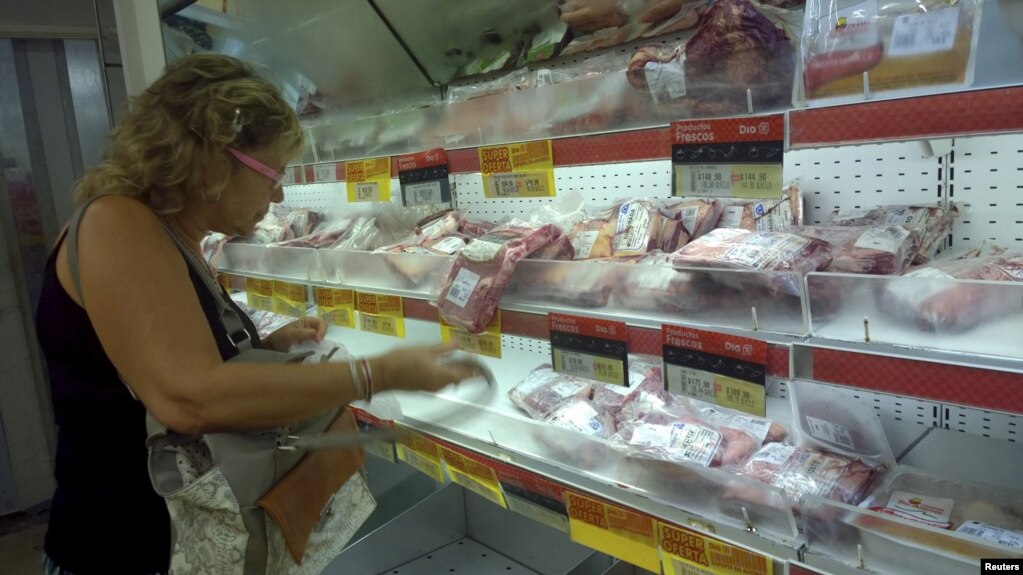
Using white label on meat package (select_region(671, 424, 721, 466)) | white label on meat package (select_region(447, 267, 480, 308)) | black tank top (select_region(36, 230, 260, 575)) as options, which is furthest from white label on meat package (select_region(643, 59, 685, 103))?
black tank top (select_region(36, 230, 260, 575))

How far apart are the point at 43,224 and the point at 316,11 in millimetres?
2521

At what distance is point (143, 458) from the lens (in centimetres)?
130

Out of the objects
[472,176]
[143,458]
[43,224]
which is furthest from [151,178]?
[43,224]

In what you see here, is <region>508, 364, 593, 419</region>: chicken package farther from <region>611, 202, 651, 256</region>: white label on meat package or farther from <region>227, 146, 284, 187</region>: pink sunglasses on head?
<region>227, 146, 284, 187</region>: pink sunglasses on head

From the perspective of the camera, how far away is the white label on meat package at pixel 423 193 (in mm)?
1703

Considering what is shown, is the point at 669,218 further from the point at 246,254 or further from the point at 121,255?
the point at 246,254

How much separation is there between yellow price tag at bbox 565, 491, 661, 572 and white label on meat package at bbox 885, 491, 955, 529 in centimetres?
42

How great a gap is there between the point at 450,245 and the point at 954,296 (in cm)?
118

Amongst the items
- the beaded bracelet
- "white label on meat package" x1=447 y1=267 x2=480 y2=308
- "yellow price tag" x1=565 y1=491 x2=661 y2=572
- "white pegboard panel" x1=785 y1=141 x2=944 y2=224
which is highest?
"white pegboard panel" x1=785 y1=141 x2=944 y2=224

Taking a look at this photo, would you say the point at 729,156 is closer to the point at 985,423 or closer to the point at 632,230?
the point at 632,230

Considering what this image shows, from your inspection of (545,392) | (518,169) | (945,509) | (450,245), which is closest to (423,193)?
(450,245)

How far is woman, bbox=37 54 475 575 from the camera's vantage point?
1.04 metres

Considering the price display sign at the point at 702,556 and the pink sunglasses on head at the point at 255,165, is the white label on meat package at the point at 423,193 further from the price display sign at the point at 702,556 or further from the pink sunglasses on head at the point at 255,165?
the price display sign at the point at 702,556

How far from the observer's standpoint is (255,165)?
1265 millimetres
